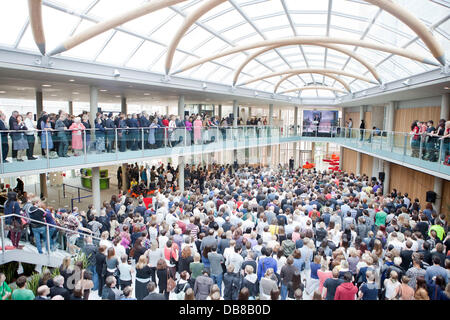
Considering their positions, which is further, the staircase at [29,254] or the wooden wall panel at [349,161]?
the wooden wall panel at [349,161]

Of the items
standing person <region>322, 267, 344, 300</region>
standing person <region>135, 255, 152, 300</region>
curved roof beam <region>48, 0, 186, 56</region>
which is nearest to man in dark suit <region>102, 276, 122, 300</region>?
standing person <region>135, 255, 152, 300</region>

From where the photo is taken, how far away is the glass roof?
1093cm

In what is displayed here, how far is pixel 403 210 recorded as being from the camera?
11.0 meters

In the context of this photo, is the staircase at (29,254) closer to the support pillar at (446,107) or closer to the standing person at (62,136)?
the standing person at (62,136)

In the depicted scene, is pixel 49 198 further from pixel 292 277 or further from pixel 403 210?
pixel 403 210

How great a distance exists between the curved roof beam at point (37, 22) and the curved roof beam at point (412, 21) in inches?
420

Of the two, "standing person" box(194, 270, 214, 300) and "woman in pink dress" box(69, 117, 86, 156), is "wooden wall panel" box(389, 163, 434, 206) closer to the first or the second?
"standing person" box(194, 270, 214, 300)

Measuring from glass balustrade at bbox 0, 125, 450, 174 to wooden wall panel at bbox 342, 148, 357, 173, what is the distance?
10633mm

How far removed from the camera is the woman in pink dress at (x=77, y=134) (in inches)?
451

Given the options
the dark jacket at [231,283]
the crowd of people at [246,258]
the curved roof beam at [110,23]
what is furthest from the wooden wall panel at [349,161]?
the dark jacket at [231,283]

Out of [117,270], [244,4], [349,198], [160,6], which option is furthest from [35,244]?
[244,4]

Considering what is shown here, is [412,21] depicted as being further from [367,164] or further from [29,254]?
[367,164]

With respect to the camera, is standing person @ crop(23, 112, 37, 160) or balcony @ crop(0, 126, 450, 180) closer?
standing person @ crop(23, 112, 37, 160)

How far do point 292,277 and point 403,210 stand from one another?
6.63 meters
